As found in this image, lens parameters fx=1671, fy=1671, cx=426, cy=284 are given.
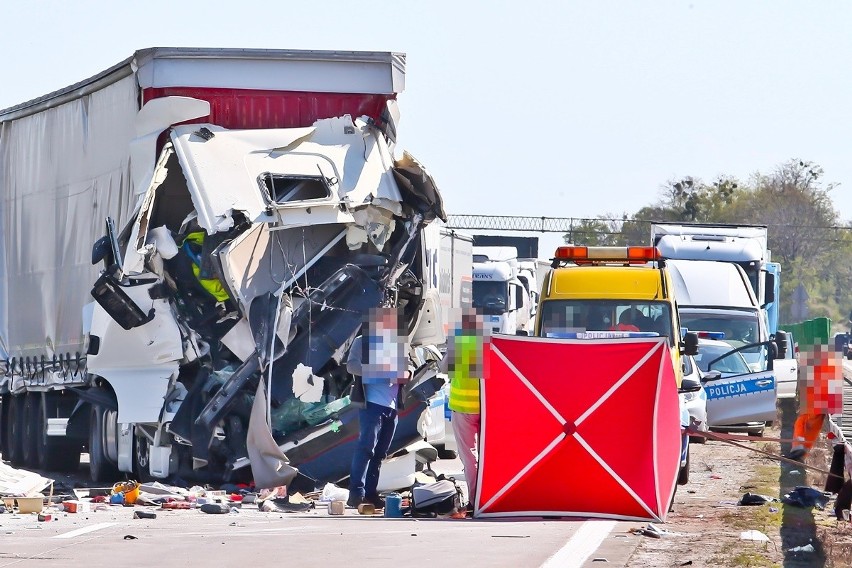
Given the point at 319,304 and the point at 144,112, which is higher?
the point at 144,112

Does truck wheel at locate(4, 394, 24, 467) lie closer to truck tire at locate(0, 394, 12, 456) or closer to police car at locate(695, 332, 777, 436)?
truck tire at locate(0, 394, 12, 456)

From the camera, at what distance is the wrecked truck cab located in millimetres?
14969

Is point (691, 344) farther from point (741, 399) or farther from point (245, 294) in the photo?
point (245, 294)

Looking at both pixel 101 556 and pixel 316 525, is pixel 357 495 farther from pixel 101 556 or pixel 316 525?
pixel 101 556

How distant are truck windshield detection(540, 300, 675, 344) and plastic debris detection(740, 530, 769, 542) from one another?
21.2 ft

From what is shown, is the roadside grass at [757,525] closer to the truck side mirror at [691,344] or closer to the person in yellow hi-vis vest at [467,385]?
the truck side mirror at [691,344]

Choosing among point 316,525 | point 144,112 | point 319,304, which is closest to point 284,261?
Answer: point 319,304

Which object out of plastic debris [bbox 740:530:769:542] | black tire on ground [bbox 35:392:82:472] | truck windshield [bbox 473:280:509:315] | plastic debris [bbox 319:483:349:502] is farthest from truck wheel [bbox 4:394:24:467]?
truck windshield [bbox 473:280:509:315]

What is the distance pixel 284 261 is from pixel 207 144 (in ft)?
4.39

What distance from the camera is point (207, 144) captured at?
51.3 feet

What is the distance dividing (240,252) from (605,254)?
6536 millimetres

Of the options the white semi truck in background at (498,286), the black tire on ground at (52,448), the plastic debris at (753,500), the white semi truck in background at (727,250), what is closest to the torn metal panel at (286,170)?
the plastic debris at (753,500)

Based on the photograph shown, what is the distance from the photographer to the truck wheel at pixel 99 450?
17.2 metres

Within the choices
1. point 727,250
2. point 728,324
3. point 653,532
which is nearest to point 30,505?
point 653,532
